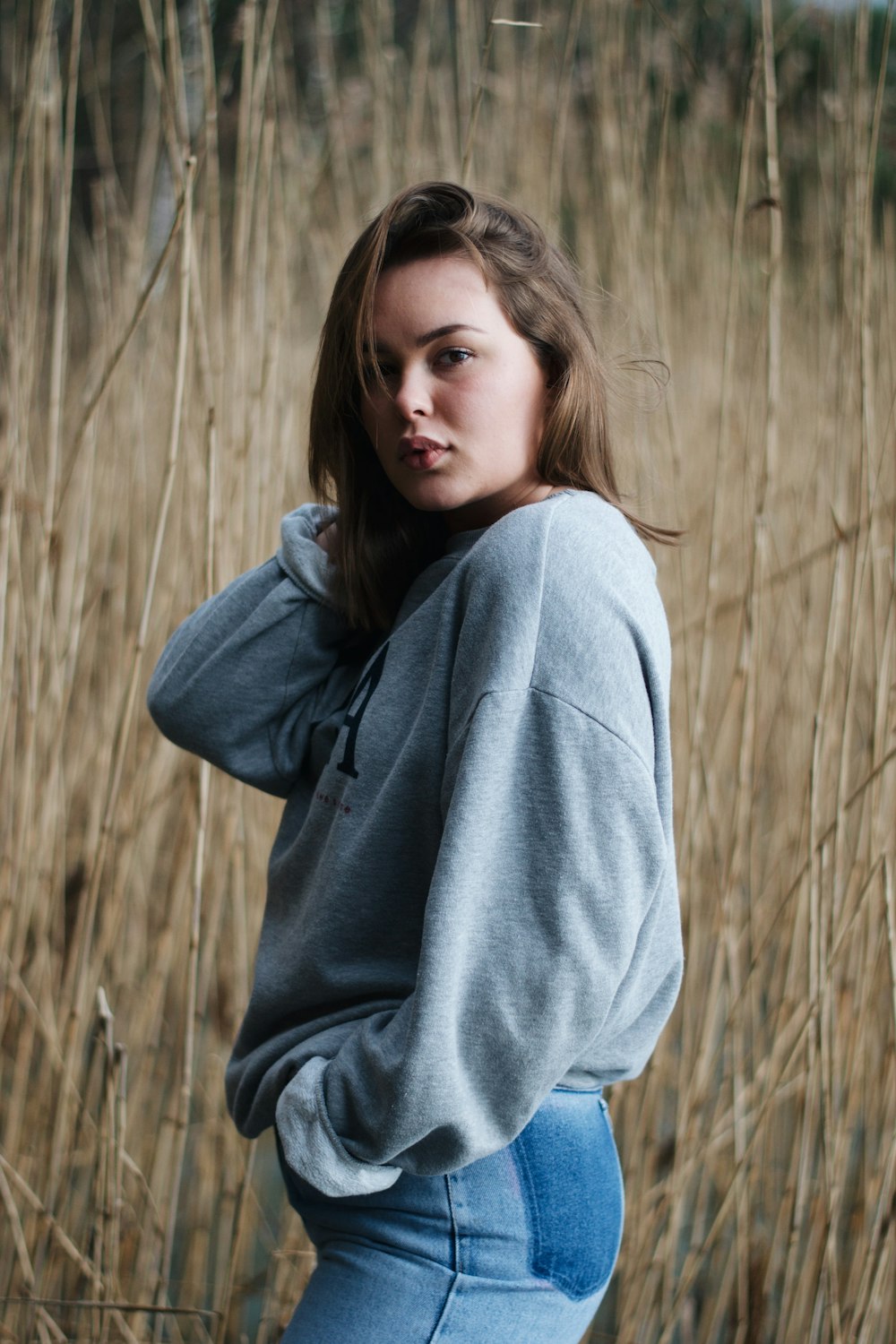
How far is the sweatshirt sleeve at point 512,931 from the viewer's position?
1.66 ft

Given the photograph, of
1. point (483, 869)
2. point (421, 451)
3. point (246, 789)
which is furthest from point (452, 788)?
point (246, 789)

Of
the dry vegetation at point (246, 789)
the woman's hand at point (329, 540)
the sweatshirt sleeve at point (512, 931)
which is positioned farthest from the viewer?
the dry vegetation at point (246, 789)

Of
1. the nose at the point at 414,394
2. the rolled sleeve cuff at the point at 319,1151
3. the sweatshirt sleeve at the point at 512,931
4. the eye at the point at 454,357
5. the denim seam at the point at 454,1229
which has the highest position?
the eye at the point at 454,357

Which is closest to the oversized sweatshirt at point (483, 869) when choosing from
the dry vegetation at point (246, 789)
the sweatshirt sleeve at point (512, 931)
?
the sweatshirt sleeve at point (512, 931)

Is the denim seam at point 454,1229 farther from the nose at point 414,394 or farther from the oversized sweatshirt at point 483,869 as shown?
the nose at point 414,394

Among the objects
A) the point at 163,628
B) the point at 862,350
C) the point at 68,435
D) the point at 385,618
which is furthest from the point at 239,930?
the point at 68,435

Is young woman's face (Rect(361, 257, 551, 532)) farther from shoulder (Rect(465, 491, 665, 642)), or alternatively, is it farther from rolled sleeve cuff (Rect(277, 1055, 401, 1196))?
rolled sleeve cuff (Rect(277, 1055, 401, 1196))

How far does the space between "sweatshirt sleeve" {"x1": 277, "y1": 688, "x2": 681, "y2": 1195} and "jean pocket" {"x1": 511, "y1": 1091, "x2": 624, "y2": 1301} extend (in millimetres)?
51

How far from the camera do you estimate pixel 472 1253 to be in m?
0.55

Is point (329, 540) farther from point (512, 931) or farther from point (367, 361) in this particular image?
point (512, 931)

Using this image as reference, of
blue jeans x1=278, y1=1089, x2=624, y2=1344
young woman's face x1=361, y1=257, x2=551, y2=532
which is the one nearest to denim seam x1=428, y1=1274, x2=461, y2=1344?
blue jeans x1=278, y1=1089, x2=624, y2=1344

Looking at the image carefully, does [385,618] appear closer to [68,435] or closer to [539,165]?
[539,165]

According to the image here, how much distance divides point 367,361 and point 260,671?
0.64 feet

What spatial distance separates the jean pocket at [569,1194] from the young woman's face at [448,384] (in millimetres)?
326
